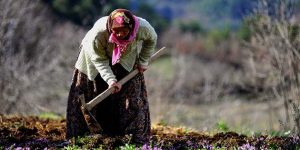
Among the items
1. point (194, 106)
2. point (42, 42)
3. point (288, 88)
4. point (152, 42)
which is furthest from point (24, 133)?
point (194, 106)

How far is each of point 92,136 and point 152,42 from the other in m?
1.28

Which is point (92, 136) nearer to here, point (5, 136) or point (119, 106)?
point (119, 106)

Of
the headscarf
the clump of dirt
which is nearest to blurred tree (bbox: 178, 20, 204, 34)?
the clump of dirt

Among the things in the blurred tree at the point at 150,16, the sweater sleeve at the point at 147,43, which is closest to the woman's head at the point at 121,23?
the sweater sleeve at the point at 147,43

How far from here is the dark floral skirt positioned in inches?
306

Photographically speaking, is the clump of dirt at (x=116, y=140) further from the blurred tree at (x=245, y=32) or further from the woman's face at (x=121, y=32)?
the blurred tree at (x=245, y=32)

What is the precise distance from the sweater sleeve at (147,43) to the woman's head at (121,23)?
13.6 inches

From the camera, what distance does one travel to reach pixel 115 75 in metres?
7.81

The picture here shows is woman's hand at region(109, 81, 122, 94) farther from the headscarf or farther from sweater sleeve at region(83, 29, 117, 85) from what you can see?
the headscarf

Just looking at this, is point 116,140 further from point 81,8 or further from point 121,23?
point 81,8

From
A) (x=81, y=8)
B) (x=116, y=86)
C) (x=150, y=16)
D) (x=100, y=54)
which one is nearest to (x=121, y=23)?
(x=100, y=54)

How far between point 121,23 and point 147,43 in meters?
0.76

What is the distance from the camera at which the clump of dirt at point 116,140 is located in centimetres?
725

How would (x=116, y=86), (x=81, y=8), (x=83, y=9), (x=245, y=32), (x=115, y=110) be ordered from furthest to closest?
1. (x=245, y=32)
2. (x=81, y=8)
3. (x=83, y=9)
4. (x=115, y=110)
5. (x=116, y=86)
